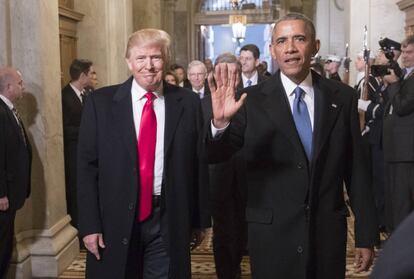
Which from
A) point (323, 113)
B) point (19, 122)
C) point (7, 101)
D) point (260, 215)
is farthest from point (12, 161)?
point (323, 113)

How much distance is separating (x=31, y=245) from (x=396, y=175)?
333 centimetres

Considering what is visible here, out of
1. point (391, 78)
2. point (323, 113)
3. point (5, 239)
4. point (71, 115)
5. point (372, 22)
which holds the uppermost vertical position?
point (372, 22)

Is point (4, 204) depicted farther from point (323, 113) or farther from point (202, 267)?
point (323, 113)

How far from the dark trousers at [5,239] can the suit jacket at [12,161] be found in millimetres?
65

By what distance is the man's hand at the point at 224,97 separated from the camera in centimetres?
244

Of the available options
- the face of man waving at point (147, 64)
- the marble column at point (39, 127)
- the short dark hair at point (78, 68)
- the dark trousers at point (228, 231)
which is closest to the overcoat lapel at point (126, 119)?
the face of man waving at point (147, 64)

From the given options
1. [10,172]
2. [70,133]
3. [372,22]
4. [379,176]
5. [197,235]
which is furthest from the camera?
[372,22]

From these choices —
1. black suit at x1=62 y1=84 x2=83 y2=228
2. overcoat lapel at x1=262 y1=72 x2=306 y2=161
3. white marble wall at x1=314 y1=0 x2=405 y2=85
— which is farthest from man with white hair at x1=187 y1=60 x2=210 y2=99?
overcoat lapel at x1=262 y1=72 x2=306 y2=161

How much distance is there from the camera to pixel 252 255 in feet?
8.81

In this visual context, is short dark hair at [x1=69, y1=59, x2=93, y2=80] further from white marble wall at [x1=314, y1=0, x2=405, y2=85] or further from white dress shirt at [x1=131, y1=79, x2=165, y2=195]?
white marble wall at [x1=314, y1=0, x2=405, y2=85]

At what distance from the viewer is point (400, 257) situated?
64cm

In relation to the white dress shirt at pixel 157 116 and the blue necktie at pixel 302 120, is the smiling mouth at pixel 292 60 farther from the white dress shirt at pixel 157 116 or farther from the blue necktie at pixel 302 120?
the white dress shirt at pixel 157 116

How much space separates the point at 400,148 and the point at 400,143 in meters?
0.05

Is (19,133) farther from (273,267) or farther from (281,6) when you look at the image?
(281,6)
